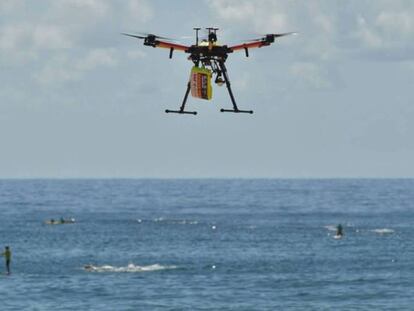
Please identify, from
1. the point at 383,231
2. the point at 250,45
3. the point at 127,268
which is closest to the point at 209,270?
the point at 127,268

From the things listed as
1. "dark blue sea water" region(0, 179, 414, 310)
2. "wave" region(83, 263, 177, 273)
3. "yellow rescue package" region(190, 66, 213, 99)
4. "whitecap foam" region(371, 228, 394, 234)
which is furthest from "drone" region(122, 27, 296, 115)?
"whitecap foam" region(371, 228, 394, 234)

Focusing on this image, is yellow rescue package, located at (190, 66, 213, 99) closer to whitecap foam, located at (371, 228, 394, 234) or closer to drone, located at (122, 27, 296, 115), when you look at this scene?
drone, located at (122, 27, 296, 115)

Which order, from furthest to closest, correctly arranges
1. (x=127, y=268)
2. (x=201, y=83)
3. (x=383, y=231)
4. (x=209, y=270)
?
(x=383, y=231) < (x=127, y=268) < (x=209, y=270) < (x=201, y=83)

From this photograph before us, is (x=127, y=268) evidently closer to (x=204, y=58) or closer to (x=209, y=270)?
(x=209, y=270)

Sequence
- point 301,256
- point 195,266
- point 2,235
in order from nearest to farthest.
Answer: point 195,266 < point 301,256 < point 2,235

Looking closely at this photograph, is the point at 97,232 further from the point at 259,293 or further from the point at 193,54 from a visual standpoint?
the point at 193,54

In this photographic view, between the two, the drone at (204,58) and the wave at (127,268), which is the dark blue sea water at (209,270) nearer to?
the wave at (127,268)

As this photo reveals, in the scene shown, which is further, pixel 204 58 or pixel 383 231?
pixel 383 231

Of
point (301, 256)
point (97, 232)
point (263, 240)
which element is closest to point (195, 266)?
point (301, 256)

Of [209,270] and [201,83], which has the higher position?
[201,83]
